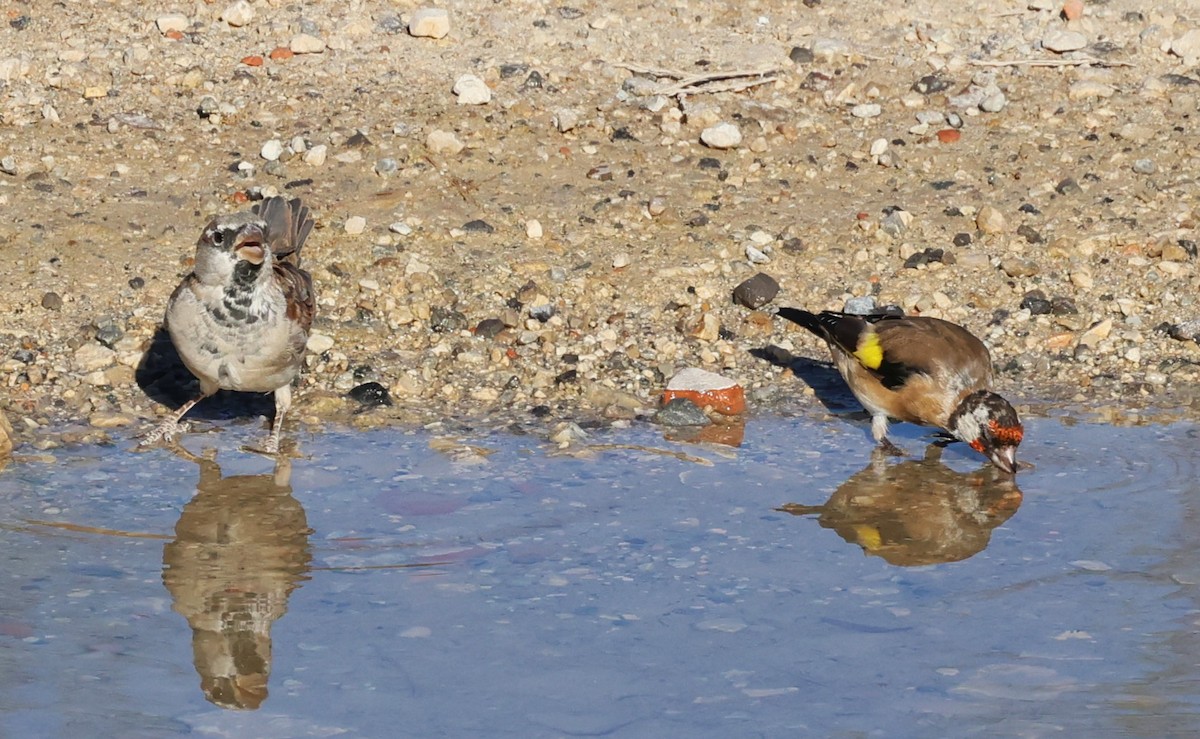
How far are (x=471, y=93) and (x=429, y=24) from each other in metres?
0.90

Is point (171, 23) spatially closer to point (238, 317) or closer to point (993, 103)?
point (238, 317)

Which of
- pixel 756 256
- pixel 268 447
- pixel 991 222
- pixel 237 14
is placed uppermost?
pixel 237 14

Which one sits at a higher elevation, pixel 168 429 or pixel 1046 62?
pixel 1046 62

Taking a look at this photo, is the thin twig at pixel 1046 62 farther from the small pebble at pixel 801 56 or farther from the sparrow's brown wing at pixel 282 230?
the sparrow's brown wing at pixel 282 230

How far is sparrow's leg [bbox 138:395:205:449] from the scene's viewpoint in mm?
7590

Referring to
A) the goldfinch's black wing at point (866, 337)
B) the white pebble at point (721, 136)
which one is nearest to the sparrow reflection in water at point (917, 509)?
the goldfinch's black wing at point (866, 337)

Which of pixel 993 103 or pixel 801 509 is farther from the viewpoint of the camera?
pixel 993 103

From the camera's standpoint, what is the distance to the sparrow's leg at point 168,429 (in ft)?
24.9

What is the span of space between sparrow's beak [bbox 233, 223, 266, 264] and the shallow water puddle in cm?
96

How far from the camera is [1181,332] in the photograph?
880 centimetres

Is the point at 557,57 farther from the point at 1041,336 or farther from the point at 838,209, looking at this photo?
the point at 1041,336

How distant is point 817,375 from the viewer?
8.75 m

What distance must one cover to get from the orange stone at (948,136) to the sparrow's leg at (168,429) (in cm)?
520

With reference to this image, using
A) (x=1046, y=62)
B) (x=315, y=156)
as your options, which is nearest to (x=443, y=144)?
(x=315, y=156)
